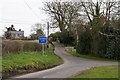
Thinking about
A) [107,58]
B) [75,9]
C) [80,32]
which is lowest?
[107,58]

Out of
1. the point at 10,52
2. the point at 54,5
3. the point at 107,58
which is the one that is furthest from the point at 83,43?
the point at 10,52

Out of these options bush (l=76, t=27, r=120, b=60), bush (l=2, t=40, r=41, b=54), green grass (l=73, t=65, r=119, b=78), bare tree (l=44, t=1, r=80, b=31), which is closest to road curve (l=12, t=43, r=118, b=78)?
green grass (l=73, t=65, r=119, b=78)

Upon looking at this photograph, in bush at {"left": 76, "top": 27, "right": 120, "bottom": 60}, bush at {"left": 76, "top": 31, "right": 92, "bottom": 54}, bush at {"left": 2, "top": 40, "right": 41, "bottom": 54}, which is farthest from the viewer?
bush at {"left": 76, "top": 31, "right": 92, "bottom": 54}

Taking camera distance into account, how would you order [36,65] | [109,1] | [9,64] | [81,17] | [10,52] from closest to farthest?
[9,64]
[36,65]
[10,52]
[109,1]
[81,17]

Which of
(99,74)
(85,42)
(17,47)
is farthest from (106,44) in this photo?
(99,74)

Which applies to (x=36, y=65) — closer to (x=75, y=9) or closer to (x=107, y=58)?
(x=107, y=58)

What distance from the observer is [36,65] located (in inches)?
1037

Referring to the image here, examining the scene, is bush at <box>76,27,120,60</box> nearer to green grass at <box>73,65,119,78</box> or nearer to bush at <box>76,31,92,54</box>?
bush at <box>76,31,92,54</box>

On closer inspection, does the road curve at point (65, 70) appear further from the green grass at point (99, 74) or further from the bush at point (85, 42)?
the bush at point (85, 42)

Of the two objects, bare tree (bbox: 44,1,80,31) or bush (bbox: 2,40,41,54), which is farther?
bare tree (bbox: 44,1,80,31)

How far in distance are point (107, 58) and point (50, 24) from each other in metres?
29.3

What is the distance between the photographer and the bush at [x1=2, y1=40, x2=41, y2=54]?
94.7ft

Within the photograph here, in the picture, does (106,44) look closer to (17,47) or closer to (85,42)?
(85,42)

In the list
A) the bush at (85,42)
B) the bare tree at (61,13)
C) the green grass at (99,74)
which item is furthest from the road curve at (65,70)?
the bare tree at (61,13)
